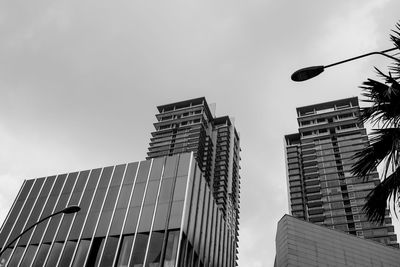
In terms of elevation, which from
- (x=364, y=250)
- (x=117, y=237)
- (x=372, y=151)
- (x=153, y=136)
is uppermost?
(x=153, y=136)

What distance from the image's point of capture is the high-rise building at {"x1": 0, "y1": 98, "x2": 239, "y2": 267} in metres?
31.8

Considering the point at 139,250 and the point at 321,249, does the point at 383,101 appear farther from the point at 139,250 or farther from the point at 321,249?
the point at 321,249

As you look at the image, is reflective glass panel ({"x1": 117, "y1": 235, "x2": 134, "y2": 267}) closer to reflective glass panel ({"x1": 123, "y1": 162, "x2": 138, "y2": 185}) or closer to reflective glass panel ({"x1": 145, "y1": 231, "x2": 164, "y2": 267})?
reflective glass panel ({"x1": 145, "y1": 231, "x2": 164, "y2": 267})

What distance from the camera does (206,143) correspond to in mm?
134375

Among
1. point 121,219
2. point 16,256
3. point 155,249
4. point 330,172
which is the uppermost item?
point 330,172

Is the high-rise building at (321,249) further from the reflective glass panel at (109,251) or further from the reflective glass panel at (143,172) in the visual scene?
the reflective glass panel at (109,251)

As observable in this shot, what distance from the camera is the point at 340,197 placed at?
119 metres

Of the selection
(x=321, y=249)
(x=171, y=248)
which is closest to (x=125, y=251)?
(x=171, y=248)

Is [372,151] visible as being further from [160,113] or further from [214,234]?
[160,113]

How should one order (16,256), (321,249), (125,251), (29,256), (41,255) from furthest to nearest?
(321,249) → (16,256) → (29,256) → (41,255) → (125,251)

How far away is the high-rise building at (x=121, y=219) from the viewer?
31.8m

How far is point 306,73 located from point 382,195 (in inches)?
111

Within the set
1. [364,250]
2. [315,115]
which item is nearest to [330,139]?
[315,115]

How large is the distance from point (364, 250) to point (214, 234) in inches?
994
